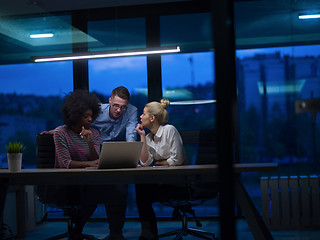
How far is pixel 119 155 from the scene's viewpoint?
2.60 meters

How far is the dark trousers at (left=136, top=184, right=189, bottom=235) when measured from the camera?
2.74 meters

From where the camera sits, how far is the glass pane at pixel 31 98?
17.6ft

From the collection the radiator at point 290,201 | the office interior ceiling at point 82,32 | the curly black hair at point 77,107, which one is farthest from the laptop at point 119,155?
the office interior ceiling at point 82,32

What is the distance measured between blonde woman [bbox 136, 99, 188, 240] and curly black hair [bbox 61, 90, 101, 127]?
413 millimetres

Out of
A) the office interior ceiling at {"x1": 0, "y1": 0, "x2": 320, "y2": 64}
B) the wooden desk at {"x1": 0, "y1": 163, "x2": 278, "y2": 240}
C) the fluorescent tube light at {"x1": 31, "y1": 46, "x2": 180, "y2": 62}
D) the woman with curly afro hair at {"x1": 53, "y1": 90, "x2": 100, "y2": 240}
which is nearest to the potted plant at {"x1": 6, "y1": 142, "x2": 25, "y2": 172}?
the wooden desk at {"x1": 0, "y1": 163, "x2": 278, "y2": 240}

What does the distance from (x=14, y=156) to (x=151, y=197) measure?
995 mm

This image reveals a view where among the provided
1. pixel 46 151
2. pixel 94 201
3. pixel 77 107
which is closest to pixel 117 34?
pixel 77 107

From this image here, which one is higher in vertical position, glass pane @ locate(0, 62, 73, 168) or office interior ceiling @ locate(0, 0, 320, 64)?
office interior ceiling @ locate(0, 0, 320, 64)

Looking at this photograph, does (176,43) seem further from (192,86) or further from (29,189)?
(29,189)

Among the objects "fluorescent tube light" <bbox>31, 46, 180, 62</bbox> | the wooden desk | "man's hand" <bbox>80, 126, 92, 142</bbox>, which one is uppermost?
"fluorescent tube light" <bbox>31, 46, 180, 62</bbox>

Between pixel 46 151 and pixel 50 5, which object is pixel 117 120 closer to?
pixel 46 151

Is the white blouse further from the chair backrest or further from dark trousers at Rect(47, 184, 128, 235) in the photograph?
the chair backrest

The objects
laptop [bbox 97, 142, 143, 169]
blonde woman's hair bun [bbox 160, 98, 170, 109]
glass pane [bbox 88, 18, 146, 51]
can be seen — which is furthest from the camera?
glass pane [bbox 88, 18, 146, 51]

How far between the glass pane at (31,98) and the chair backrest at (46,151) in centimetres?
203
